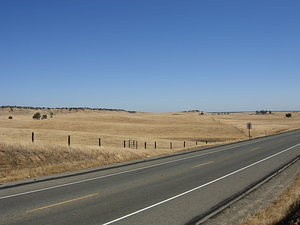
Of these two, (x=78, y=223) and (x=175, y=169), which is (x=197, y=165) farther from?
(x=78, y=223)

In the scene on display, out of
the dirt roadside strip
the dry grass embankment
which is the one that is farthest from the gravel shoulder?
the dry grass embankment

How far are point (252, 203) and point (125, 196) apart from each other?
4.66m

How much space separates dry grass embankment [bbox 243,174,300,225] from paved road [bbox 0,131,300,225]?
1.86m

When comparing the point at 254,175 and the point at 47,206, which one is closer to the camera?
the point at 47,206

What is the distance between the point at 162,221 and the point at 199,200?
120 inches

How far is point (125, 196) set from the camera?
12.9m

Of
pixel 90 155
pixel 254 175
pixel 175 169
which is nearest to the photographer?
pixel 254 175

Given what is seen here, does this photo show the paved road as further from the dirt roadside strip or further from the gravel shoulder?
the gravel shoulder

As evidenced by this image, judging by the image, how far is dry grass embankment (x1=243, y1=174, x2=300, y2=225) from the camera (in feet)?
26.6

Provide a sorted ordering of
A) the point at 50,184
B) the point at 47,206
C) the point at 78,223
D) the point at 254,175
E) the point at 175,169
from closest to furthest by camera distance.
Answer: the point at 78,223 < the point at 47,206 < the point at 50,184 < the point at 254,175 < the point at 175,169

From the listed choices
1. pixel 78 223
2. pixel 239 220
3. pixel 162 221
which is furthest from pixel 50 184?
pixel 239 220

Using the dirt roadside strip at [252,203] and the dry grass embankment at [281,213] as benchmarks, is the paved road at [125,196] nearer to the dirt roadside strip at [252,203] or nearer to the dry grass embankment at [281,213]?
the dirt roadside strip at [252,203]

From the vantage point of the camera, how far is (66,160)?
895 inches

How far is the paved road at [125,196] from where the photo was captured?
9.97 m
